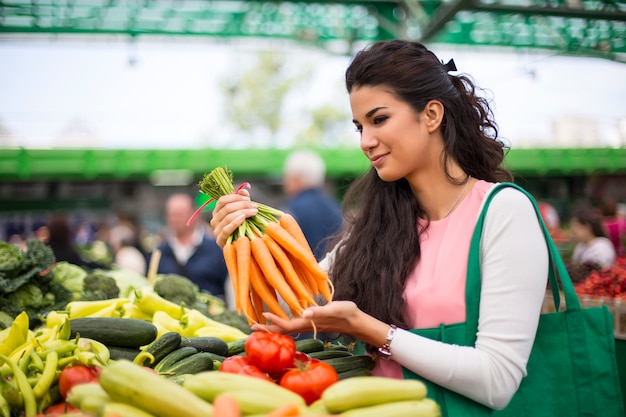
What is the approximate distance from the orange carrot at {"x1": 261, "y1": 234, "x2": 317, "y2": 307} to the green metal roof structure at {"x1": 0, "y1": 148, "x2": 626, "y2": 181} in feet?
41.9

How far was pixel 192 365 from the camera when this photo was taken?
203 centimetres

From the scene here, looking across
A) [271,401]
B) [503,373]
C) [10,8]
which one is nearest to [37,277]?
[271,401]

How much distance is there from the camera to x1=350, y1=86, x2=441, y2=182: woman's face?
72.8 inches

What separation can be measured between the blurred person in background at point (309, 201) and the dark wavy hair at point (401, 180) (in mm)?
2819

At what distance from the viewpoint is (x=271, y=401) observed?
1382 mm

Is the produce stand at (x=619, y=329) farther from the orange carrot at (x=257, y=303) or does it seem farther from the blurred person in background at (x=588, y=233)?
the blurred person in background at (x=588, y=233)

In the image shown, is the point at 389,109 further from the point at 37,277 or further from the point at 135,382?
the point at 37,277

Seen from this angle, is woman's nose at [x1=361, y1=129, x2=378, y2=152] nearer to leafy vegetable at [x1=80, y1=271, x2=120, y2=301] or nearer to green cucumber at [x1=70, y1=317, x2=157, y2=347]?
green cucumber at [x1=70, y1=317, x2=157, y2=347]

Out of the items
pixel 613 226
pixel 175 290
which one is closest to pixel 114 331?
pixel 175 290

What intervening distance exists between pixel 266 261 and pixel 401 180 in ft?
2.08

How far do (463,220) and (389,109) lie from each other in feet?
1.46

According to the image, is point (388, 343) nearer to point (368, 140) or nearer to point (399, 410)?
point (399, 410)

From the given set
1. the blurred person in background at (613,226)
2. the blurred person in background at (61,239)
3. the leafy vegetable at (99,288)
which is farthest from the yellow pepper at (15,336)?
the blurred person in background at (613,226)

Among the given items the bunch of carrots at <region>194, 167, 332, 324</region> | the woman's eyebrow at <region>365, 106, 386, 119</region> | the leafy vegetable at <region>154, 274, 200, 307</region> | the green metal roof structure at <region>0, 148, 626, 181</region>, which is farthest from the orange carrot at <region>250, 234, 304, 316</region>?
the green metal roof structure at <region>0, 148, 626, 181</region>
